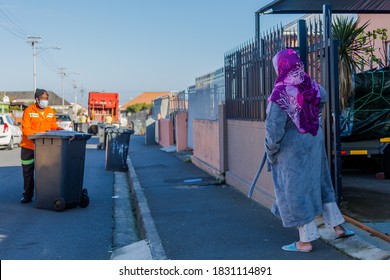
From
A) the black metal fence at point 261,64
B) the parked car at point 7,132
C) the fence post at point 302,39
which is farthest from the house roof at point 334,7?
the parked car at point 7,132

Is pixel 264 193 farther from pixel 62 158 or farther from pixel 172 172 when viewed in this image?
pixel 172 172

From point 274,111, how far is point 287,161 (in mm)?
477

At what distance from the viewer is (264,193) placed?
8.12 meters

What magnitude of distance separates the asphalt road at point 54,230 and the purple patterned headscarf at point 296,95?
2.67 m

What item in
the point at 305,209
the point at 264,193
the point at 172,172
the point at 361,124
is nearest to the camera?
the point at 305,209

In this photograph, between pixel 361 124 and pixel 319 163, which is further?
pixel 361 124

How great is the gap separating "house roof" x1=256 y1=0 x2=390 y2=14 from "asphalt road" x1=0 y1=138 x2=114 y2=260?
171 inches

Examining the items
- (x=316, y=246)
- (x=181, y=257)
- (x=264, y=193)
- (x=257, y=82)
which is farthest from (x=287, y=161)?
(x=257, y=82)

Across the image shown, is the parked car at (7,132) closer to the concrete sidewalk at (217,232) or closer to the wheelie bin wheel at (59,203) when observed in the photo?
the concrete sidewalk at (217,232)

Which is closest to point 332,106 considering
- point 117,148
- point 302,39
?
point 302,39

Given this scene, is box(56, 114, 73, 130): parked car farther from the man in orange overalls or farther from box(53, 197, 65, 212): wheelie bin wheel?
box(53, 197, 65, 212): wheelie bin wheel

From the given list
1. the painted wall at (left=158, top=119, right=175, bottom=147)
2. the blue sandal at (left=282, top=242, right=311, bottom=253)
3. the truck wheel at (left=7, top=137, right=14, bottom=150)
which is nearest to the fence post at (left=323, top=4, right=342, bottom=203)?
the blue sandal at (left=282, top=242, right=311, bottom=253)

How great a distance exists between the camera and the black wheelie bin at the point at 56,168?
28.3 ft

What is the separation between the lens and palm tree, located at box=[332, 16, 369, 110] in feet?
31.0
